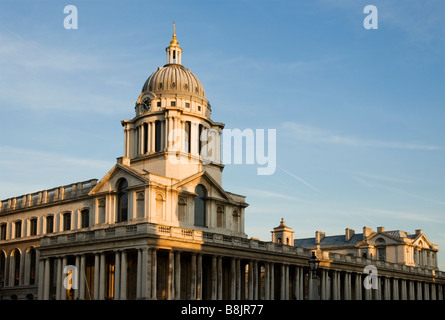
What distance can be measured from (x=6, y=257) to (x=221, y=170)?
29.9 m

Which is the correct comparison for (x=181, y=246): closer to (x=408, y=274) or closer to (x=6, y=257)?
(x=6, y=257)

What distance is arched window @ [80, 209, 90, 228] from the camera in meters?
81.1

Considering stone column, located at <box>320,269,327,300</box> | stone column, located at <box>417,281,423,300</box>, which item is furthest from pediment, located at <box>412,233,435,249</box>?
stone column, located at <box>320,269,327,300</box>

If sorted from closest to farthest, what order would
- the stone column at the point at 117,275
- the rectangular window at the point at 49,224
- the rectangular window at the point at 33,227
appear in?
the stone column at the point at 117,275
the rectangular window at the point at 49,224
the rectangular window at the point at 33,227

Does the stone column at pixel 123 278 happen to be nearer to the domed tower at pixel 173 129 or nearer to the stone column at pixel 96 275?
the stone column at pixel 96 275

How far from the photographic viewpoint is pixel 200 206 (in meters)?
81.2

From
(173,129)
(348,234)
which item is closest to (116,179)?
(173,129)

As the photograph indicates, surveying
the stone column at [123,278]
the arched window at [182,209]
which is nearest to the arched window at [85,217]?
the arched window at [182,209]

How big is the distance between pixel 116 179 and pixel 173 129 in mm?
11383

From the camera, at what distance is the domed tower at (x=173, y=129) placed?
84875 mm

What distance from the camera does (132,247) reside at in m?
66.1

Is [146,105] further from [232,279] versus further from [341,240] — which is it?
[341,240]

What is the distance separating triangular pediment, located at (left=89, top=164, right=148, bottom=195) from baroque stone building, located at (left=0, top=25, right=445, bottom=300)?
0.11 m

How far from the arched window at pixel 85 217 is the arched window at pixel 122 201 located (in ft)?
18.5
